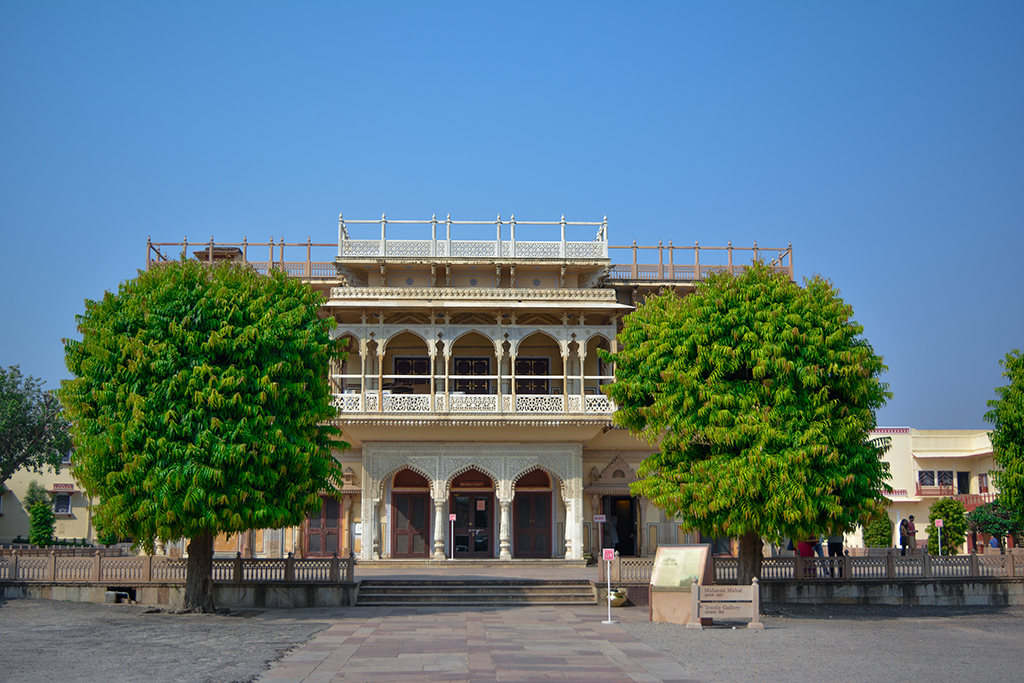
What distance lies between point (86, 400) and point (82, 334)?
1580mm

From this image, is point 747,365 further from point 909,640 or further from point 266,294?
point 266,294

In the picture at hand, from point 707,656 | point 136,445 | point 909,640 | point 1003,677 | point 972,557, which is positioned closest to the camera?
point 1003,677

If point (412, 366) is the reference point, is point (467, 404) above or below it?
below

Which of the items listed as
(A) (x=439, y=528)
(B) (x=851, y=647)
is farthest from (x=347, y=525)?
(B) (x=851, y=647)

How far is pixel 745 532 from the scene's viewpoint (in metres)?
19.2

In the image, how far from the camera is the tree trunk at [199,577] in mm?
19234

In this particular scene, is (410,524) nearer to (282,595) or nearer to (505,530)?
(505,530)

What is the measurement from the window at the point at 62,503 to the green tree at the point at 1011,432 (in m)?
44.5

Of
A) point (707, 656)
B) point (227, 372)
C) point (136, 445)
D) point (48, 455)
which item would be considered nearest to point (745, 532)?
point (707, 656)

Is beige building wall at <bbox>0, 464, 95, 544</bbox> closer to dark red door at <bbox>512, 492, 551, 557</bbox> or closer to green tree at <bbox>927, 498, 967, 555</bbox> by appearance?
dark red door at <bbox>512, 492, 551, 557</bbox>

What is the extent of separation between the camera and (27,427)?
41094mm

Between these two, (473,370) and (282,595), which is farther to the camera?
(473,370)

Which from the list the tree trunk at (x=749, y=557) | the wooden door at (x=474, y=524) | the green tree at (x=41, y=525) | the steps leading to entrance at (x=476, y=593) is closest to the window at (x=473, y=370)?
the wooden door at (x=474, y=524)

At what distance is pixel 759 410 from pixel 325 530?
17.7 meters
